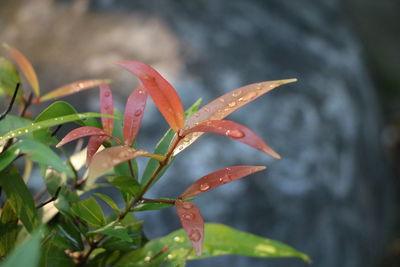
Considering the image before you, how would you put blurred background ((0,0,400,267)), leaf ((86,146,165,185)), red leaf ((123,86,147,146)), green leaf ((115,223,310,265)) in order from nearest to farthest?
leaf ((86,146,165,185)) < red leaf ((123,86,147,146)) < green leaf ((115,223,310,265)) < blurred background ((0,0,400,267))

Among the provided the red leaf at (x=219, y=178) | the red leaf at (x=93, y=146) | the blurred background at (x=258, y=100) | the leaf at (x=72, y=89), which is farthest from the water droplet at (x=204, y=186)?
the blurred background at (x=258, y=100)

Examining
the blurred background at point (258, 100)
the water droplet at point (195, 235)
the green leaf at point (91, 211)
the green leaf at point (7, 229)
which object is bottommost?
the blurred background at point (258, 100)

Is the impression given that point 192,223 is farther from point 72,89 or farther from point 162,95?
point 72,89

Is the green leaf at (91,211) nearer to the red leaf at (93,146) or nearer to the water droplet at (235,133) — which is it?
the red leaf at (93,146)

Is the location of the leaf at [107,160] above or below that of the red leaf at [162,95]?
below

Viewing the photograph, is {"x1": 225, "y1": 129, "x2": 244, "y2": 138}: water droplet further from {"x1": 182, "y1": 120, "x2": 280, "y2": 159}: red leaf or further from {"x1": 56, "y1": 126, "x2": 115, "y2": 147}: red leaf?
{"x1": 56, "y1": 126, "x2": 115, "y2": 147}: red leaf

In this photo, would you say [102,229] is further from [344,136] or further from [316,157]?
[344,136]

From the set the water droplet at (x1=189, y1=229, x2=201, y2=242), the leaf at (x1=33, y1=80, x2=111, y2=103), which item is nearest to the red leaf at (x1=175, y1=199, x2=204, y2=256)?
the water droplet at (x1=189, y1=229, x2=201, y2=242)
